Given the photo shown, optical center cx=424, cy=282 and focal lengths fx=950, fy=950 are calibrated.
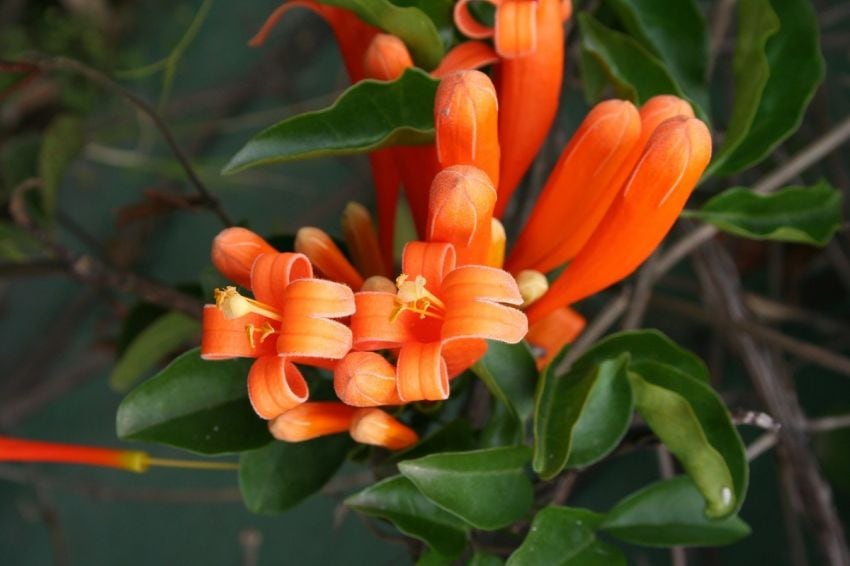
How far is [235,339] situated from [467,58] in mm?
182

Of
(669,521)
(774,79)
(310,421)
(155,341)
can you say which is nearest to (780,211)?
(774,79)

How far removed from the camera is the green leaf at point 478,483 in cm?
41

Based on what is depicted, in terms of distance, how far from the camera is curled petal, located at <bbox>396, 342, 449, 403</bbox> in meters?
0.35

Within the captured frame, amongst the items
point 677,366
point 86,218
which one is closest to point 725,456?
point 677,366

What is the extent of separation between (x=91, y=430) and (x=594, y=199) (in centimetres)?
111

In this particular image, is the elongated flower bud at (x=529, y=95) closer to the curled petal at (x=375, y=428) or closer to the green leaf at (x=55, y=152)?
the curled petal at (x=375, y=428)

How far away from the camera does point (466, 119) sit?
0.38m

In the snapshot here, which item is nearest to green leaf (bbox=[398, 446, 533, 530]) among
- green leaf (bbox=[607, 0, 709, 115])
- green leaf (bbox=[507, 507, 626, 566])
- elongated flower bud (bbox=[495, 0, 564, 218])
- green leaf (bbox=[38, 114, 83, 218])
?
green leaf (bbox=[507, 507, 626, 566])

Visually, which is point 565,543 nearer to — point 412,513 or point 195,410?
point 412,513

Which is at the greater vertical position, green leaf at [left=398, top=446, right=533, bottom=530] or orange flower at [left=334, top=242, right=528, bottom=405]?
orange flower at [left=334, top=242, right=528, bottom=405]

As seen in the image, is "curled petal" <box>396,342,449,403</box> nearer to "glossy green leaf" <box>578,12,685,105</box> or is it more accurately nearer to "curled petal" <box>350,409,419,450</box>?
"curled petal" <box>350,409,419,450</box>

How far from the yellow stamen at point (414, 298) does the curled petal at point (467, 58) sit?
0.14 m

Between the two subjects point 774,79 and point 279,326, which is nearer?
point 279,326

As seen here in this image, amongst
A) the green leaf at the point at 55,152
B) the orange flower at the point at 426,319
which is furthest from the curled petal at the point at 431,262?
the green leaf at the point at 55,152
